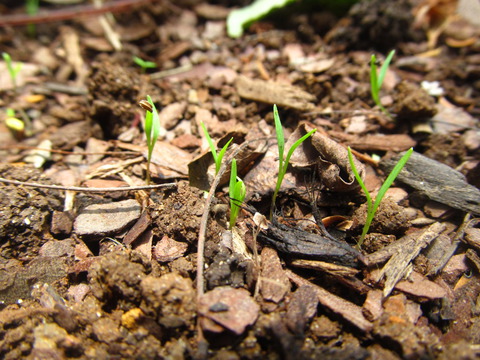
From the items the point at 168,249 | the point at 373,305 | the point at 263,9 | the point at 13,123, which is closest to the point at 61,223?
the point at 168,249

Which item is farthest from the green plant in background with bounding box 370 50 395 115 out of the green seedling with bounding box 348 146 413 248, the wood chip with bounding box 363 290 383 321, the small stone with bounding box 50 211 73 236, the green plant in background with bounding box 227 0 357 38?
the small stone with bounding box 50 211 73 236

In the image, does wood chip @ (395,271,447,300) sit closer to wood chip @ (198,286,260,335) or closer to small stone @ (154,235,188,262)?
wood chip @ (198,286,260,335)

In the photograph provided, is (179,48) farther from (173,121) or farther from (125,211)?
(125,211)

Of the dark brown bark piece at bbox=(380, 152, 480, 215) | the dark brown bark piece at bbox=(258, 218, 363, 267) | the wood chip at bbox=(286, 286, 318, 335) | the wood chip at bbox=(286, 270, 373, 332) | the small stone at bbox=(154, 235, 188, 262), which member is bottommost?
the wood chip at bbox=(286, 270, 373, 332)

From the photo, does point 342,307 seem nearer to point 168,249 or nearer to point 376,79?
point 168,249

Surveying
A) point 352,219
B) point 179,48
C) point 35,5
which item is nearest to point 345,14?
point 179,48

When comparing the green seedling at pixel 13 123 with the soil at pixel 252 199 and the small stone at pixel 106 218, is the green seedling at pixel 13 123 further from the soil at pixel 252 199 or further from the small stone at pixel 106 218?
the small stone at pixel 106 218

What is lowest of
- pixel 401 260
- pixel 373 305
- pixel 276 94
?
pixel 373 305
